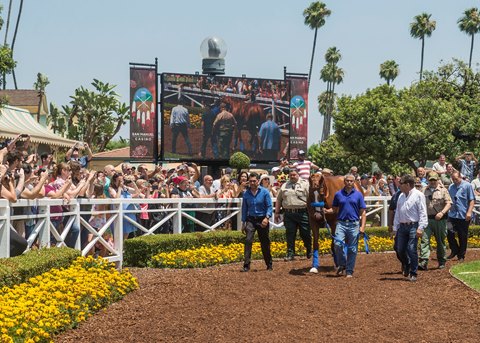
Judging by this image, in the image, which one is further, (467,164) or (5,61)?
(5,61)

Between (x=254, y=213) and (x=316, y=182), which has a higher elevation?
(x=316, y=182)

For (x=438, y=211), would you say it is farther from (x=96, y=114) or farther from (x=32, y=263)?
(x=96, y=114)

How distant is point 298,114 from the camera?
49.4 m

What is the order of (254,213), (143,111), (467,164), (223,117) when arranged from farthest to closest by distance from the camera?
(223,117)
(143,111)
(467,164)
(254,213)

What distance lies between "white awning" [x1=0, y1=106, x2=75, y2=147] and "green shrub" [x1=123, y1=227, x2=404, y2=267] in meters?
15.0

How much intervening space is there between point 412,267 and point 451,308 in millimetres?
2807

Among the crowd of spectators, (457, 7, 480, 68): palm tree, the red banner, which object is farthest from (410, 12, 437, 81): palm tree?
the crowd of spectators

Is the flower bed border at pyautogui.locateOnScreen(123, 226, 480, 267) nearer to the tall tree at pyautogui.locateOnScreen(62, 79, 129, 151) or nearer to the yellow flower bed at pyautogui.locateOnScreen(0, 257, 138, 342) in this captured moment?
the yellow flower bed at pyautogui.locateOnScreen(0, 257, 138, 342)

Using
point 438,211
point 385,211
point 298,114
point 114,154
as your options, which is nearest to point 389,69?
point 114,154

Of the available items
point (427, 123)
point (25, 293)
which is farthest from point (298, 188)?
point (427, 123)

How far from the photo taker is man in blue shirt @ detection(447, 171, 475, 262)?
17984mm

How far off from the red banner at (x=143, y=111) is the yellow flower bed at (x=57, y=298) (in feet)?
103

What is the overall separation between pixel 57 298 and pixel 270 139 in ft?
119

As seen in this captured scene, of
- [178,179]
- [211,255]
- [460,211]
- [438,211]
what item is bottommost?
[211,255]
